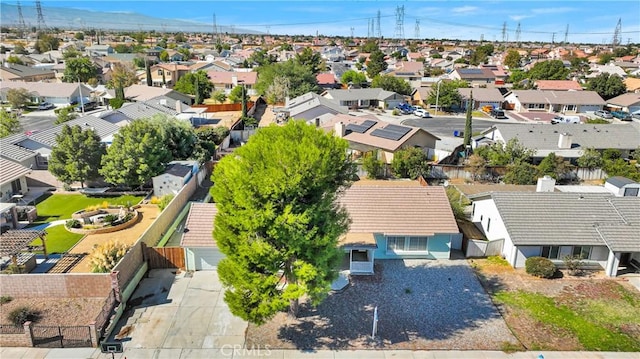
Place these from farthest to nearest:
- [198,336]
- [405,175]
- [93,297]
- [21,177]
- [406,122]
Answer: [406,122], [405,175], [21,177], [93,297], [198,336]

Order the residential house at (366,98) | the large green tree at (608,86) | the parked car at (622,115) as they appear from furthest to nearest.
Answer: the large green tree at (608,86)
the residential house at (366,98)
the parked car at (622,115)

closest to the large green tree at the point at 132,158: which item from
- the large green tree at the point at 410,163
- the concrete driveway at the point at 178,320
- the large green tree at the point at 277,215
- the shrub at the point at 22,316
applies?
the concrete driveway at the point at 178,320

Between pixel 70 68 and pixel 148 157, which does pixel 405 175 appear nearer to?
pixel 148 157

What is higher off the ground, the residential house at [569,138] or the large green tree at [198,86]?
the large green tree at [198,86]

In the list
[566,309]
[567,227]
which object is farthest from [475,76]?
[566,309]

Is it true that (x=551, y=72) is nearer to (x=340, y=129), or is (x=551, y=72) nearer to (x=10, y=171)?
(x=340, y=129)

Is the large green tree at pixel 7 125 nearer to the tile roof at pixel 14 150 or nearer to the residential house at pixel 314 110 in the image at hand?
the tile roof at pixel 14 150

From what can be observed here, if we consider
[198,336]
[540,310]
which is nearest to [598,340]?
[540,310]
